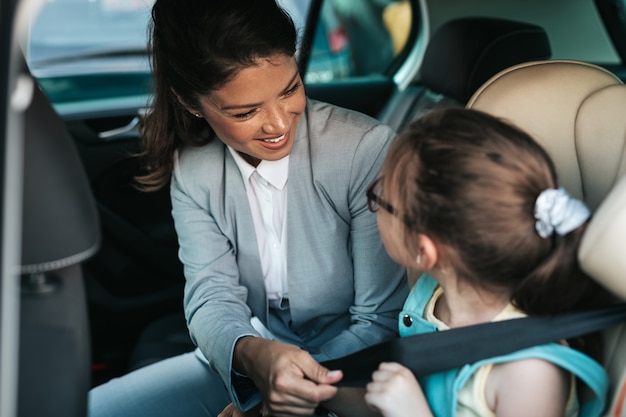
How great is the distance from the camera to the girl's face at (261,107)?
4.99 ft

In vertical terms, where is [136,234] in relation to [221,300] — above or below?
below

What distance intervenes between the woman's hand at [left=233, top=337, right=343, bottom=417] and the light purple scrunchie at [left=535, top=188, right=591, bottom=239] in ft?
1.57

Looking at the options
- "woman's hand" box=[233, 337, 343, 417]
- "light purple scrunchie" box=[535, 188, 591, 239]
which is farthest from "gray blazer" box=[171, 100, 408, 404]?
"light purple scrunchie" box=[535, 188, 591, 239]

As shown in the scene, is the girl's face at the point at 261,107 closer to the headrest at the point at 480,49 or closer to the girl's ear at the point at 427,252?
the girl's ear at the point at 427,252

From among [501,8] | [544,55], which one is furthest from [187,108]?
[501,8]

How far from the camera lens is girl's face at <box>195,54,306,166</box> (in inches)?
59.9

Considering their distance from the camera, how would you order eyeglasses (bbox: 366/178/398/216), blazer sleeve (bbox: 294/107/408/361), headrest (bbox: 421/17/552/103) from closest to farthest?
1. eyeglasses (bbox: 366/178/398/216)
2. blazer sleeve (bbox: 294/107/408/361)
3. headrest (bbox: 421/17/552/103)

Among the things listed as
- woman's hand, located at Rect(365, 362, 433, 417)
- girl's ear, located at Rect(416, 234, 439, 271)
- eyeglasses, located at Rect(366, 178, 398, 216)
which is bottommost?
woman's hand, located at Rect(365, 362, 433, 417)

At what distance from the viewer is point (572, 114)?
1.48m

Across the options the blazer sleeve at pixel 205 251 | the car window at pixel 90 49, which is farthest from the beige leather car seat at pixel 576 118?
the car window at pixel 90 49

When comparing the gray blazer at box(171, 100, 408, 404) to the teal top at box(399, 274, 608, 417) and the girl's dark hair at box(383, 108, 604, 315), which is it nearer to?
the teal top at box(399, 274, 608, 417)

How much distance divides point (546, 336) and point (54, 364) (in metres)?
0.71

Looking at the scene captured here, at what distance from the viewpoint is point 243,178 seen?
1.73 metres

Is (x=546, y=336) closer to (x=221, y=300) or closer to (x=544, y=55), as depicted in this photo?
(x=221, y=300)
